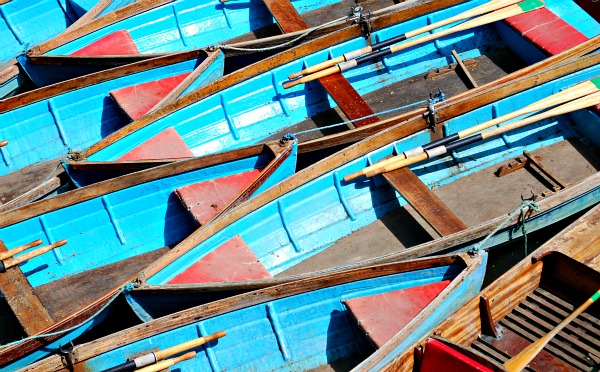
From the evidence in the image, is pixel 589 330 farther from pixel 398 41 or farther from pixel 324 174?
pixel 398 41

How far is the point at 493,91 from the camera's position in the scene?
12.7 metres

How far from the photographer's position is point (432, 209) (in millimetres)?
11445

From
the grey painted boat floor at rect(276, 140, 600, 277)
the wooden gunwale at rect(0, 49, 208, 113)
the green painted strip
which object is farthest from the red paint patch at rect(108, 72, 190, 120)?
the green painted strip

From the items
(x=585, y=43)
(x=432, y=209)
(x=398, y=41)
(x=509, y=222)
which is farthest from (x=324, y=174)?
(x=585, y=43)

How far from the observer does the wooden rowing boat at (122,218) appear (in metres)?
12.0

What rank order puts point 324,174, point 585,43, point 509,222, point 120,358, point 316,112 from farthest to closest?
point 316,112, point 585,43, point 324,174, point 509,222, point 120,358

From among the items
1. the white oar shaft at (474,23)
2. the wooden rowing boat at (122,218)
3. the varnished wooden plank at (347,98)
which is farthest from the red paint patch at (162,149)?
the white oar shaft at (474,23)

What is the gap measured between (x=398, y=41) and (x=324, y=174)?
3372mm

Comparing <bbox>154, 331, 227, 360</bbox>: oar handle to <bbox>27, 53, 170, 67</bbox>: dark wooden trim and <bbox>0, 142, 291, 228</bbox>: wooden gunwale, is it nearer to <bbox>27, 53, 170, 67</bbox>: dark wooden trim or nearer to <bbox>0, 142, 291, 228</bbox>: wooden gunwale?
<bbox>0, 142, 291, 228</bbox>: wooden gunwale

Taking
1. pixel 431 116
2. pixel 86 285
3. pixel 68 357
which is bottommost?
pixel 68 357

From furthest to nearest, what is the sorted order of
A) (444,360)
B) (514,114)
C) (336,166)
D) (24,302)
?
(514,114), (336,166), (24,302), (444,360)

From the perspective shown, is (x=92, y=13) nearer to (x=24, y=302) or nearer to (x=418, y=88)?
(x=418, y=88)

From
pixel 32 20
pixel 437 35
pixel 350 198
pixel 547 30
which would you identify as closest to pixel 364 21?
pixel 437 35

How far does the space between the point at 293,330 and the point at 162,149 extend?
388 centimetres
